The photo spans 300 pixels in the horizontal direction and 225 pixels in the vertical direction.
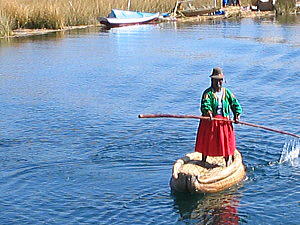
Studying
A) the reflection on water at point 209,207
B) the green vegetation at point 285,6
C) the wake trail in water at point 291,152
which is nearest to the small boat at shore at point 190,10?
the green vegetation at point 285,6

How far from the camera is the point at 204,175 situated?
898 centimetres

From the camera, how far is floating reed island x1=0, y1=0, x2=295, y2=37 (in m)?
33.6

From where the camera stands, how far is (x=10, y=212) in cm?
885

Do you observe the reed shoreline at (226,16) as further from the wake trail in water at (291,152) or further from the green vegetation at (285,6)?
the wake trail in water at (291,152)

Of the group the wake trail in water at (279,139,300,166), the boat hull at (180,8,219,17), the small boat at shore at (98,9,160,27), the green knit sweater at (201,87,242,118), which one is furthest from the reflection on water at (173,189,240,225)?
the boat hull at (180,8,219,17)

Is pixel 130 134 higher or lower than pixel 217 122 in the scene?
lower

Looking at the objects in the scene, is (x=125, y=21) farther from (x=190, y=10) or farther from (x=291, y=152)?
(x=291, y=152)

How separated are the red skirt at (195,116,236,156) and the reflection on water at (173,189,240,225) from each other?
2.12 feet

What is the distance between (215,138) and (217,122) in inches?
9.8

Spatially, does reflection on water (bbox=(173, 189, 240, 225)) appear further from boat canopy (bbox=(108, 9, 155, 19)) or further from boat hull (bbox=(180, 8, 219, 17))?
boat hull (bbox=(180, 8, 219, 17))

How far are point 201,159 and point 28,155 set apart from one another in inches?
138

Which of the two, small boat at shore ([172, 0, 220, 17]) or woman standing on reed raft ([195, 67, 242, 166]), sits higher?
small boat at shore ([172, 0, 220, 17])

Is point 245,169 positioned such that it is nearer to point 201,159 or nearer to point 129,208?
point 201,159

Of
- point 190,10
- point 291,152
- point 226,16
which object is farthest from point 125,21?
point 291,152
